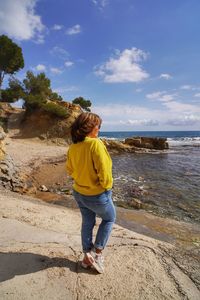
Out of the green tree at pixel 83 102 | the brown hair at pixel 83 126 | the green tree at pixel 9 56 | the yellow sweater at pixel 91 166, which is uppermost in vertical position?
the green tree at pixel 9 56

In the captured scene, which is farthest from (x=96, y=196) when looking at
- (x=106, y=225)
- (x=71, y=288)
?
(x=71, y=288)

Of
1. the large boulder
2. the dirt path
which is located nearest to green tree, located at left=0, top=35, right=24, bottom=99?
the large boulder

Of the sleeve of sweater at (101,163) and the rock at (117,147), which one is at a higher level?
the sleeve of sweater at (101,163)

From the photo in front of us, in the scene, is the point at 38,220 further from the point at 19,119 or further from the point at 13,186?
the point at 19,119

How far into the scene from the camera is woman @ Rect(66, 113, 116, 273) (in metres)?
2.66

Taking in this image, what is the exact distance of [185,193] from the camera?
9.66 metres


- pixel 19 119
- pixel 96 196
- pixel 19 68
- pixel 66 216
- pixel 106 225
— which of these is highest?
pixel 19 68

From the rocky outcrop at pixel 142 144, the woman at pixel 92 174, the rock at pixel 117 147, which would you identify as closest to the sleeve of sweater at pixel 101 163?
the woman at pixel 92 174

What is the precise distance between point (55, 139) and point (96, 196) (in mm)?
26516

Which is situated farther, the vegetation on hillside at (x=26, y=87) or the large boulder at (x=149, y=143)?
the large boulder at (x=149, y=143)

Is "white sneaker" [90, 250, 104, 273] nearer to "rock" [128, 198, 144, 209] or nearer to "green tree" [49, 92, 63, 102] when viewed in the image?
"rock" [128, 198, 144, 209]

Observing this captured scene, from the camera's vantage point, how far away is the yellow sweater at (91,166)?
8.67 feet

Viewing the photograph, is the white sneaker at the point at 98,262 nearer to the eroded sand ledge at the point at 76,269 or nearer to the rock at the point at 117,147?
the eroded sand ledge at the point at 76,269

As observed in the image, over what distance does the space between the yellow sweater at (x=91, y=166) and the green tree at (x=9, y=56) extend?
29997 millimetres
